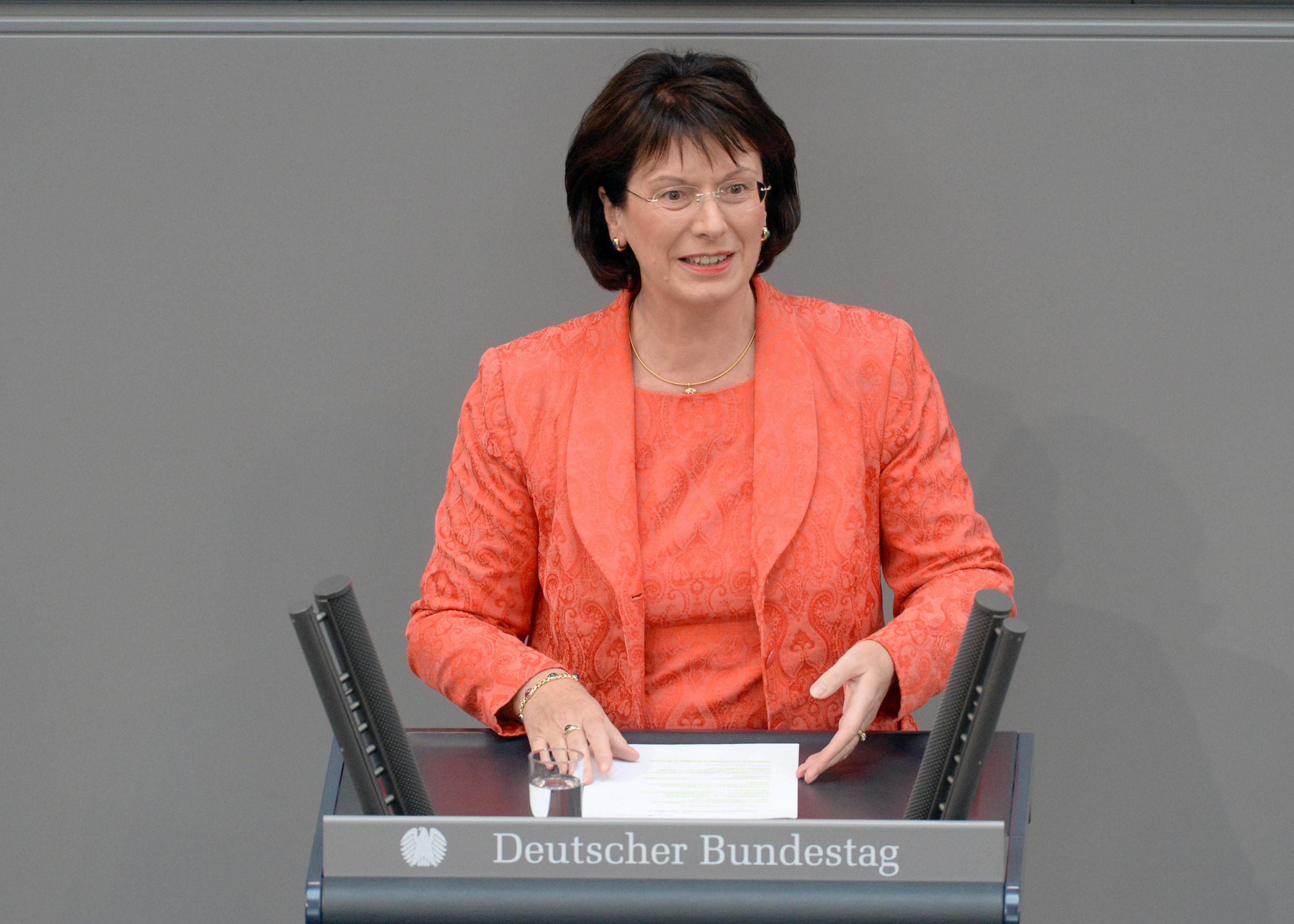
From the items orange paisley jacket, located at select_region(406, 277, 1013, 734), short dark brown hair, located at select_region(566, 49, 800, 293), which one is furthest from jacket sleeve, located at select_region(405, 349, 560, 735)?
short dark brown hair, located at select_region(566, 49, 800, 293)

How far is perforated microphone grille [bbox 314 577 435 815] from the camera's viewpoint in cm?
130

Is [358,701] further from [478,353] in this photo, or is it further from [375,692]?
[478,353]

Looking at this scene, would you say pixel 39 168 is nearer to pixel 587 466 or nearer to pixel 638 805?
pixel 587 466

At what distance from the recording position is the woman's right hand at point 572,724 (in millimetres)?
1684

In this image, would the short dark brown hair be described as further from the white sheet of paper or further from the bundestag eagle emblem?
the bundestag eagle emblem

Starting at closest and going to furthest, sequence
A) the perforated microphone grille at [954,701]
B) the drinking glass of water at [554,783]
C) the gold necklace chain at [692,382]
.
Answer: the perforated microphone grille at [954,701]
the drinking glass of water at [554,783]
the gold necklace chain at [692,382]

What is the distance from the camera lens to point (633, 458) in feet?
6.76

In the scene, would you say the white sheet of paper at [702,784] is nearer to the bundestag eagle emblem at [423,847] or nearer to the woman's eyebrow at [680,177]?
the bundestag eagle emblem at [423,847]

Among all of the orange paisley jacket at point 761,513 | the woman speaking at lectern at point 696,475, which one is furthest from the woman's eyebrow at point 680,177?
the orange paisley jacket at point 761,513

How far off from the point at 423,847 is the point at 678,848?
240 mm

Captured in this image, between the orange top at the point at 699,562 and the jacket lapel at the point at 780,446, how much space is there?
33 millimetres

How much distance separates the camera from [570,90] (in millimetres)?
2596

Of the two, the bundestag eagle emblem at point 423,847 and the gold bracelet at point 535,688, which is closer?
the bundestag eagle emblem at point 423,847

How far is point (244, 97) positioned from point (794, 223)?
110 cm
